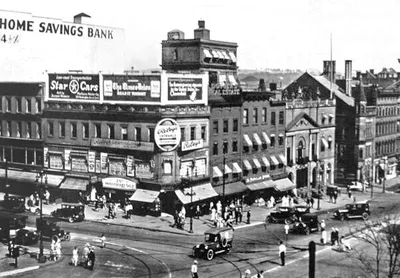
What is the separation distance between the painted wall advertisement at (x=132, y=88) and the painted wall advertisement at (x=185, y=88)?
1400mm

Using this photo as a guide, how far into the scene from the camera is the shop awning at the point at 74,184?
65.7m

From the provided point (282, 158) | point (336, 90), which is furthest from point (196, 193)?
point (336, 90)

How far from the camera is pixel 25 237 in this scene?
47.4 metres

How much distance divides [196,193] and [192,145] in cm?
505

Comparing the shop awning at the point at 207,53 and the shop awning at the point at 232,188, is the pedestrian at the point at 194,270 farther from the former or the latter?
the shop awning at the point at 207,53

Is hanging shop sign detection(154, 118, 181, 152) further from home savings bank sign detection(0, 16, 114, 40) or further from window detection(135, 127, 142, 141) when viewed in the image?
home savings bank sign detection(0, 16, 114, 40)

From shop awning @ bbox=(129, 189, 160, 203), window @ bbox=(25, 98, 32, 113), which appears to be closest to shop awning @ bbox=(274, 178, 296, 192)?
shop awning @ bbox=(129, 189, 160, 203)

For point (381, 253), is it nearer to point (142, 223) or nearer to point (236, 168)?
point (142, 223)

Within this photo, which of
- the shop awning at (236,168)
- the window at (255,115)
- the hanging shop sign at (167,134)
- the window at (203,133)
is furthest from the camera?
the window at (255,115)

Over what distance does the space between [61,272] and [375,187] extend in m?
64.7

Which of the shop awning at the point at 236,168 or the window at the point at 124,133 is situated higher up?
the window at the point at 124,133

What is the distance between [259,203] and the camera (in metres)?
71.4

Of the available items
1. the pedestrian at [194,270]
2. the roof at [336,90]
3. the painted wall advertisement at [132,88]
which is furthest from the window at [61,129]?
the roof at [336,90]

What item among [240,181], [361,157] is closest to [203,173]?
[240,181]
